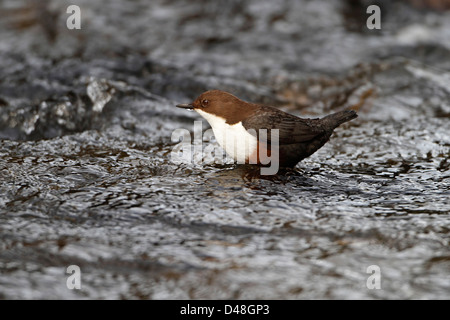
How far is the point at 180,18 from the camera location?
27.6 feet

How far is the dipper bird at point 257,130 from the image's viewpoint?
357 cm

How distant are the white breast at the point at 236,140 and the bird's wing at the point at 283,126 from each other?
0.04m

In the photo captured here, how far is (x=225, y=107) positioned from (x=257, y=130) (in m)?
0.28

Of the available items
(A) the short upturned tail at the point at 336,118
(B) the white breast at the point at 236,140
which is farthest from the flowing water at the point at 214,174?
(A) the short upturned tail at the point at 336,118

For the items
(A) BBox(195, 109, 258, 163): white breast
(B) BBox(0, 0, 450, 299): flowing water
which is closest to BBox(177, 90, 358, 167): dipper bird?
(A) BBox(195, 109, 258, 163): white breast

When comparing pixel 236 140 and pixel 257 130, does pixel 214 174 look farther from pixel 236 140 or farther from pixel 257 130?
pixel 257 130

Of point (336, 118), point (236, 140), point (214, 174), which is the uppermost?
point (336, 118)

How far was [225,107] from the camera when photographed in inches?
145

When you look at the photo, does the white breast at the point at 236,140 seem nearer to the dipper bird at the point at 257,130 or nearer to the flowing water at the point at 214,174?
the dipper bird at the point at 257,130

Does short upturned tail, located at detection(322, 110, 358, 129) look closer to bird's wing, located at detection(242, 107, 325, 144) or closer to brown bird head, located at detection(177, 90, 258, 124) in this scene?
bird's wing, located at detection(242, 107, 325, 144)

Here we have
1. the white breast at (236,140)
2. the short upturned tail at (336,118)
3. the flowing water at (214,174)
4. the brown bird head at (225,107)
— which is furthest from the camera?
the short upturned tail at (336,118)

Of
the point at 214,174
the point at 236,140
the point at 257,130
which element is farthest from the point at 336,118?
the point at 214,174

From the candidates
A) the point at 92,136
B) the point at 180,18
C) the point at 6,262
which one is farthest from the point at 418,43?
the point at 6,262
